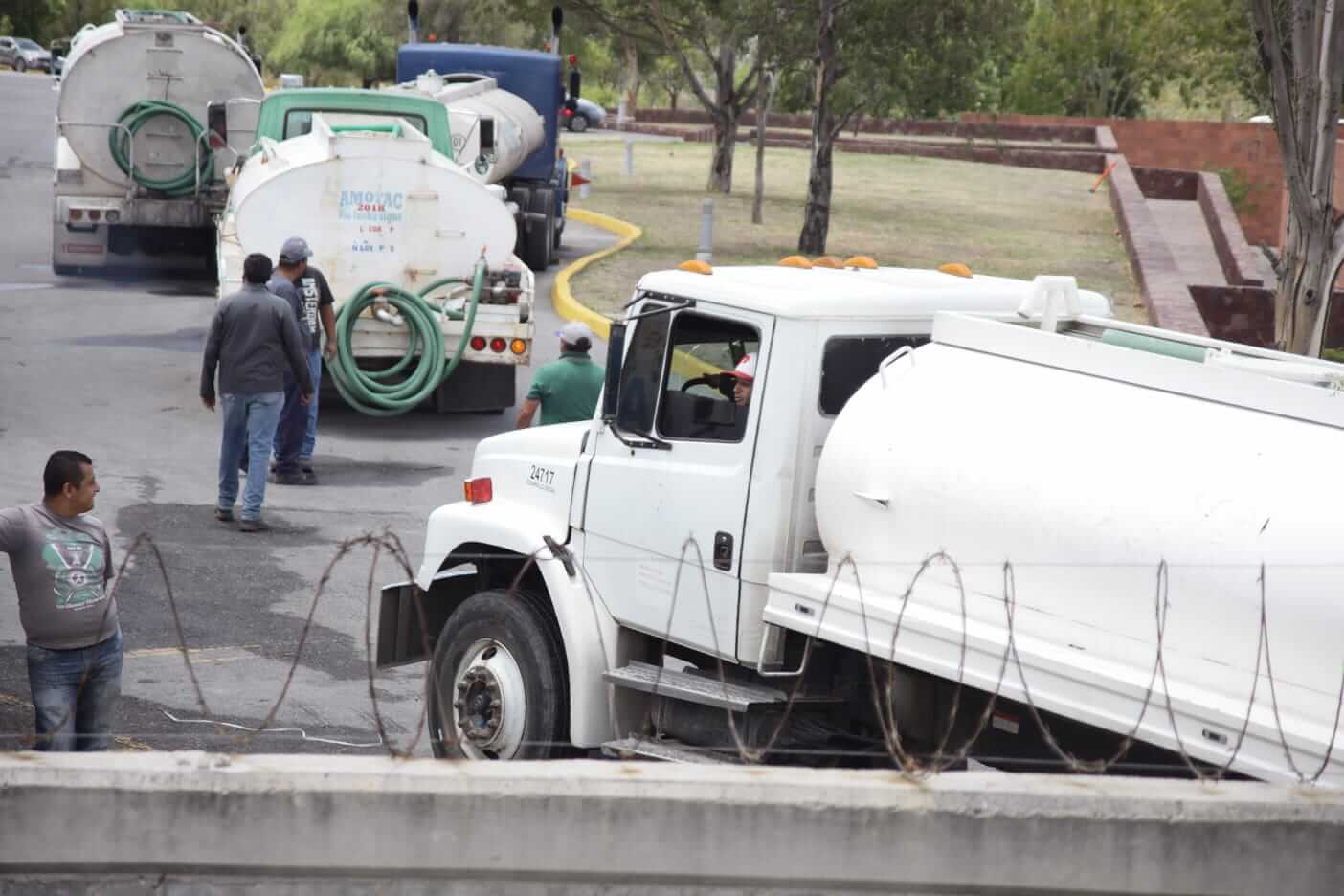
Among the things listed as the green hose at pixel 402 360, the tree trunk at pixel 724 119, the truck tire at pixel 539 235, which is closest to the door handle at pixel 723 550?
the green hose at pixel 402 360

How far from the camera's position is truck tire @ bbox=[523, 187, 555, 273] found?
2488 cm

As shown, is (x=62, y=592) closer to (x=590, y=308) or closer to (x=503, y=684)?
(x=503, y=684)

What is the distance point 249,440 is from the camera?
11.7m

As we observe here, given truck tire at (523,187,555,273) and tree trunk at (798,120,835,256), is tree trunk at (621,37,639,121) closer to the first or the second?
tree trunk at (798,120,835,256)

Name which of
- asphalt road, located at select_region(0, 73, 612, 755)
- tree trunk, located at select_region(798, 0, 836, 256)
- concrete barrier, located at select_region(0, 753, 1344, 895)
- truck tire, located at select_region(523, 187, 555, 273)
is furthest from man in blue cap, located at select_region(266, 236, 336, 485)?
tree trunk, located at select_region(798, 0, 836, 256)

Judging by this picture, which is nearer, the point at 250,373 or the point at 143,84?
the point at 250,373

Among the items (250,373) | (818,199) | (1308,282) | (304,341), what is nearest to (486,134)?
(818,199)

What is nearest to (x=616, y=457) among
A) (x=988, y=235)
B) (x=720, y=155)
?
(x=988, y=235)

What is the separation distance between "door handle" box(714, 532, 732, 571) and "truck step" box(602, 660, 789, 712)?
1.43ft

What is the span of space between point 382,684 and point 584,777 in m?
4.38

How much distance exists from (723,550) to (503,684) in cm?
119

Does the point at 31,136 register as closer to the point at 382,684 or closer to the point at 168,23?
the point at 168,23

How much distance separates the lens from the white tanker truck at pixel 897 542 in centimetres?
502

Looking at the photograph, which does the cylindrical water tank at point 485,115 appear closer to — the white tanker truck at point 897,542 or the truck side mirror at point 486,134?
the truck side mirror at point 486,134
